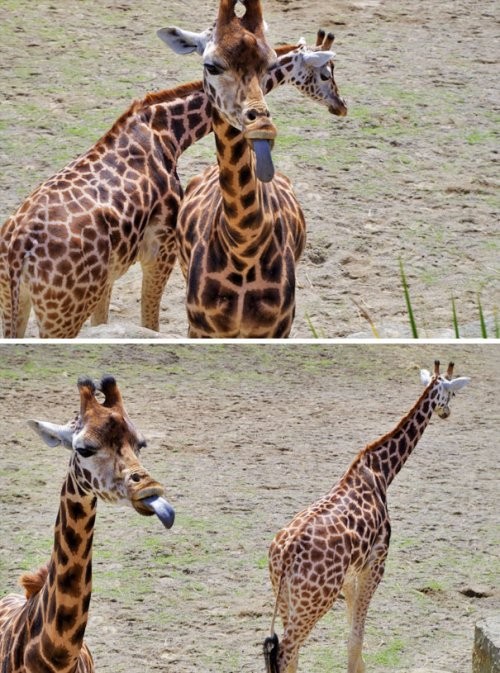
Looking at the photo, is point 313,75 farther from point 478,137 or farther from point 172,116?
point 478,137

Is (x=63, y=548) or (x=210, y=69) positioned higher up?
(x=210, y=69)

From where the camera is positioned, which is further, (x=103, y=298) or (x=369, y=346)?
(x=369, y=346)

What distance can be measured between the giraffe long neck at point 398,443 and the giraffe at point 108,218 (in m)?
1.13

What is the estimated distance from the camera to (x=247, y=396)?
911cm

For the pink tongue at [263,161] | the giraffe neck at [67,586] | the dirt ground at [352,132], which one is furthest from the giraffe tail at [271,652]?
the pink tongue at [263,161]

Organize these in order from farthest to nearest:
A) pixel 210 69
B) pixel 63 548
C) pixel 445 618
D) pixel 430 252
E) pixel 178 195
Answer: pixel 430 252 → pixel 445 618 → pixel 178 195 → pixel 210 69 → pixel 63 548

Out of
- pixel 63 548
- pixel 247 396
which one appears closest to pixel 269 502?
pixel 247 396

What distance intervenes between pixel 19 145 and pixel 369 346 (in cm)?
247

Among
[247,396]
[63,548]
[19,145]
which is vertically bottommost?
[247,396]

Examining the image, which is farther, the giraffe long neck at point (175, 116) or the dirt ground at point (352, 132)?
the dirt ground at point (352, 132)

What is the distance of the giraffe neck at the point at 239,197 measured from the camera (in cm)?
507

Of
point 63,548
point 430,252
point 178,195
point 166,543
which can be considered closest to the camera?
point 63,548

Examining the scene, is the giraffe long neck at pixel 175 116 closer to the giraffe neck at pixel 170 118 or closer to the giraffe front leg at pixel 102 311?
the giraffe neck at pixel 170 118

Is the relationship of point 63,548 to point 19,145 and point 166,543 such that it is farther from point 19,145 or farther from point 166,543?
point 19,145
